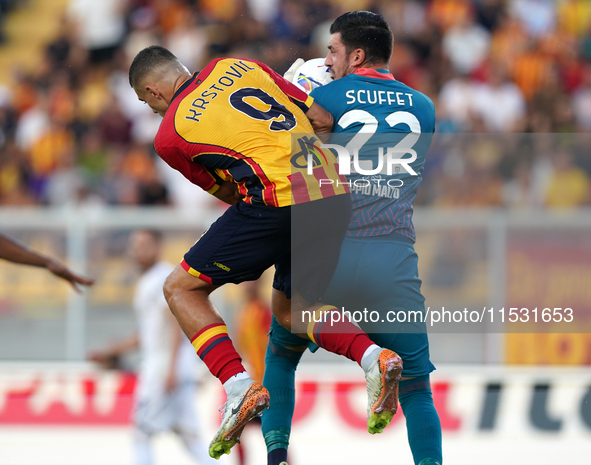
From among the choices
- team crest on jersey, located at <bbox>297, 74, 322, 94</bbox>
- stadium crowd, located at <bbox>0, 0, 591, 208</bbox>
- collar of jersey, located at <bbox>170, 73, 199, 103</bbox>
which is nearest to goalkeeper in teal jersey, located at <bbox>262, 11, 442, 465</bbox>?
team crest on jersey, located at <bbox>297, 74, 322, 94</bbox>

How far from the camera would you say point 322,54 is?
34.6ft

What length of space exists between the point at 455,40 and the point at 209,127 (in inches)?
365

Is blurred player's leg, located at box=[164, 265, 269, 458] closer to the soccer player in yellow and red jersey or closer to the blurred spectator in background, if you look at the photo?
the soccer player in yellow and red jersey

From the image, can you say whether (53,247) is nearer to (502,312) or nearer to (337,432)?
(337,432)

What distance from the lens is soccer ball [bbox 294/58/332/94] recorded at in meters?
5.22

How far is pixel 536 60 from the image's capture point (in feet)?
41.3

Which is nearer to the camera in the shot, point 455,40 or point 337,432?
point 337,432

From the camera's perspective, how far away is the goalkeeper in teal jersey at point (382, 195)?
4.81 meters

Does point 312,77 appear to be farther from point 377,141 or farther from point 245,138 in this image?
point 245,138

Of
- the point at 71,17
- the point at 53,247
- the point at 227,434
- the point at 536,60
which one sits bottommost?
the point at 227,434

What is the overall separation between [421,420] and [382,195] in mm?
1306

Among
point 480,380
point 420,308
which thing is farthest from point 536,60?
point 420,308

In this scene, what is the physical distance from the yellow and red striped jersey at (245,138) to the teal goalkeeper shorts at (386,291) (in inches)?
15.5

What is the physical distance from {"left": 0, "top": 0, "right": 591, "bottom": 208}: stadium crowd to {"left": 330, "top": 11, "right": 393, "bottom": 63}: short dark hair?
5.27 metres
